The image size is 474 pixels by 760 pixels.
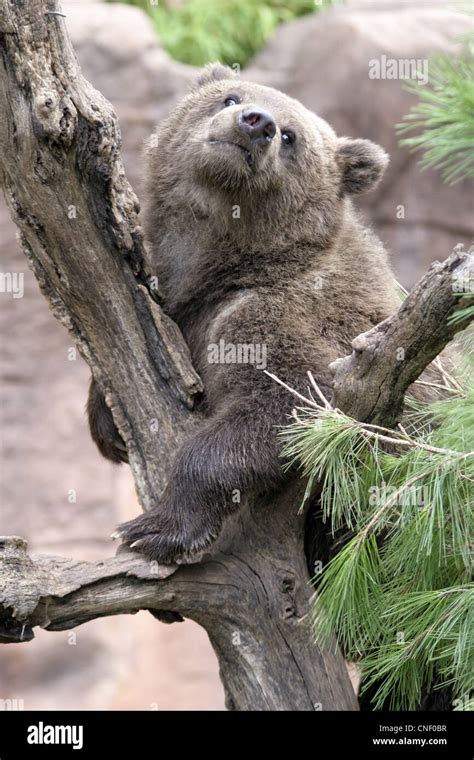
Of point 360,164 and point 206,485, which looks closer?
point 206,485

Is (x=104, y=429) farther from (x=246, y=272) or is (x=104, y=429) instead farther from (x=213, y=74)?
(x=213, y=74)

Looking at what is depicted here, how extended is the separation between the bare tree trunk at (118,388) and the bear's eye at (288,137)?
1177 mm

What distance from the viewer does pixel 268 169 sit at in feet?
16.9

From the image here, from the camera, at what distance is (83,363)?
1021 cm

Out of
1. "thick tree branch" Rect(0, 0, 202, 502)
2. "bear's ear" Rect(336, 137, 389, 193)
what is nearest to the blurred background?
"bear's ear" Rect(336, 137, 389, 193)

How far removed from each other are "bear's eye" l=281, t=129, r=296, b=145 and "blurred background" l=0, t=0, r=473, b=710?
4.31 metres

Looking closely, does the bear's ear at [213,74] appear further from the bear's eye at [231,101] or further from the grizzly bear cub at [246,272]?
the bear's eye at [231,101]

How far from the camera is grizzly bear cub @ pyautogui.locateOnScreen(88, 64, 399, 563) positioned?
4398 millimetres

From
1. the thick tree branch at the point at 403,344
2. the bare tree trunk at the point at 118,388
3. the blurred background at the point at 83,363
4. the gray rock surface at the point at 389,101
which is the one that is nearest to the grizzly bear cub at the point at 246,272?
the bare tree trunk at the point at 118,388

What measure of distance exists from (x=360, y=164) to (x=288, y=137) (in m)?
0.50

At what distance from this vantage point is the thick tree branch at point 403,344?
3.42 m

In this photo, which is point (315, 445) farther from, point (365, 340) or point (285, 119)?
point (285, 119)

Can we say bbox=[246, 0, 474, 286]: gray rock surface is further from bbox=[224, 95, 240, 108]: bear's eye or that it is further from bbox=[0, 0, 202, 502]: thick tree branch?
bbox=[0, 0, 202, 502]: thick tree branch

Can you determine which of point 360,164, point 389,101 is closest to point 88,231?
point 360,164
